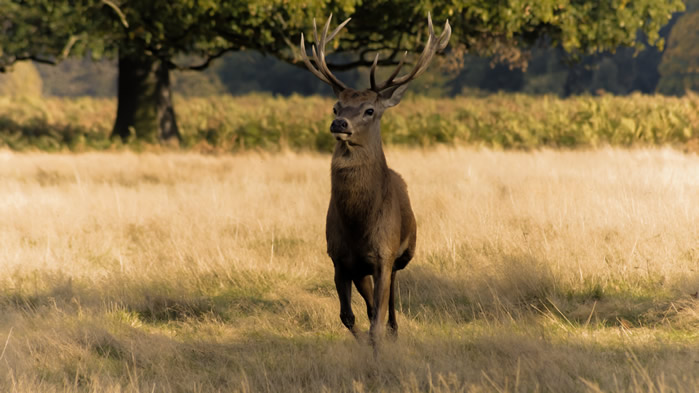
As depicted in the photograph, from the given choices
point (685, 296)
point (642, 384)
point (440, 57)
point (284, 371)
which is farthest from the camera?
point (440, 57)

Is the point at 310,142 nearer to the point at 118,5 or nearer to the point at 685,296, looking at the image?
the point at 118,5

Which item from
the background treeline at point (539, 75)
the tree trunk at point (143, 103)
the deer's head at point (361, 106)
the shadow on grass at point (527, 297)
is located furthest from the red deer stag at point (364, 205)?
the background treeline at point (539, 75)

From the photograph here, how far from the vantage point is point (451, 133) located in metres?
20.9

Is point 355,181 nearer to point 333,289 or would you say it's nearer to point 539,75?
point 333,289

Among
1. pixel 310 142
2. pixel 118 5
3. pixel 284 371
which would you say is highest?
pixel 118 5

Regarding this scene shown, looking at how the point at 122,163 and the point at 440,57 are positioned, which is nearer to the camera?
the point at 122,163

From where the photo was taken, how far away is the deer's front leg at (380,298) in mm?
5543

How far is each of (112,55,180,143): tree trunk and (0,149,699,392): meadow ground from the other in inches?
332

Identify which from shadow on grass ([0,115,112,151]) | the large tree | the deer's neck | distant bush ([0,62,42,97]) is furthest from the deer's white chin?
distant bush ([0,62,42,97])

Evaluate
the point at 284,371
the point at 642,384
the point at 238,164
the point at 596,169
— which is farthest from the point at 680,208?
the point at 238,164

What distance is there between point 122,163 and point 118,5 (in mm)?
3762

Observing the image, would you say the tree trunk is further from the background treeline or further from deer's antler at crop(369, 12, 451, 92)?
the background treeline

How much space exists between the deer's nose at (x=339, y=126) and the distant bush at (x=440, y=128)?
45.1ft

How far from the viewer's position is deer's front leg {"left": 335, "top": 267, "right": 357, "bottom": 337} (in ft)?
18.8
